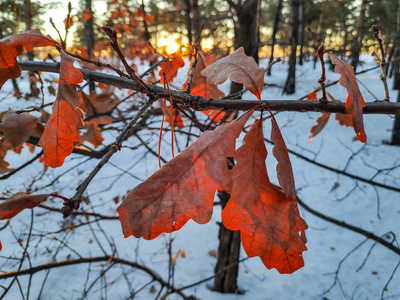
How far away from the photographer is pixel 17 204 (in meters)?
0.36

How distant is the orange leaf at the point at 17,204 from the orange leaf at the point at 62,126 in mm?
137

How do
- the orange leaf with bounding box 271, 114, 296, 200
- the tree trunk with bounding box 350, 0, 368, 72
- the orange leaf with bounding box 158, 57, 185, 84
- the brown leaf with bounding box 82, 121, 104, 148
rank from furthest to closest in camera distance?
the tree trunk with bounding box 350, 0, 368, 72 → the brown leaf with bounding box 82, 121, 104, 148 → the orange leaf with bounding box 158, 57, 185, 84 → the orange leaf with bounding box 271, 114, 296, 200

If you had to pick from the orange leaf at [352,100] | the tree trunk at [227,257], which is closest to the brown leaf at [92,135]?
the orange leaf at [352,100]

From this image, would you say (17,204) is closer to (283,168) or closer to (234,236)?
(283,168)

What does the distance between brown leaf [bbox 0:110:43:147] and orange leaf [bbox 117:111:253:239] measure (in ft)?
1.89

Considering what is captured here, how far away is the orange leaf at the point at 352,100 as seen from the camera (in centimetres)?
48

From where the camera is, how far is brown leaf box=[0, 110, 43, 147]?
0.79 meters

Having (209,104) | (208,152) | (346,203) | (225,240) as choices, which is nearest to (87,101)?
(209,104)

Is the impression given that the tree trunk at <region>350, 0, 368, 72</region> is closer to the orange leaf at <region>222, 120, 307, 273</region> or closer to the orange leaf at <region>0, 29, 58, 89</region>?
the orange leaf at <region>222, 120, 307, 273</region>

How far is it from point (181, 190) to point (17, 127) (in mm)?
671

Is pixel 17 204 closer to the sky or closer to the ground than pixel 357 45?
closer to the ground

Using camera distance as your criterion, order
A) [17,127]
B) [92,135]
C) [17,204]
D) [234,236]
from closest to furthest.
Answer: [17,204]
[17,127]
[92,135]
[234,236]

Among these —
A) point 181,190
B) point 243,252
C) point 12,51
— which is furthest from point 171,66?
point 243,252

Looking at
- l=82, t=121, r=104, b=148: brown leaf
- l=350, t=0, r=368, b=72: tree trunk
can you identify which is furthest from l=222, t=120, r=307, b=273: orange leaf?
l=350, t=0, r=368, b=72: tree trunk
